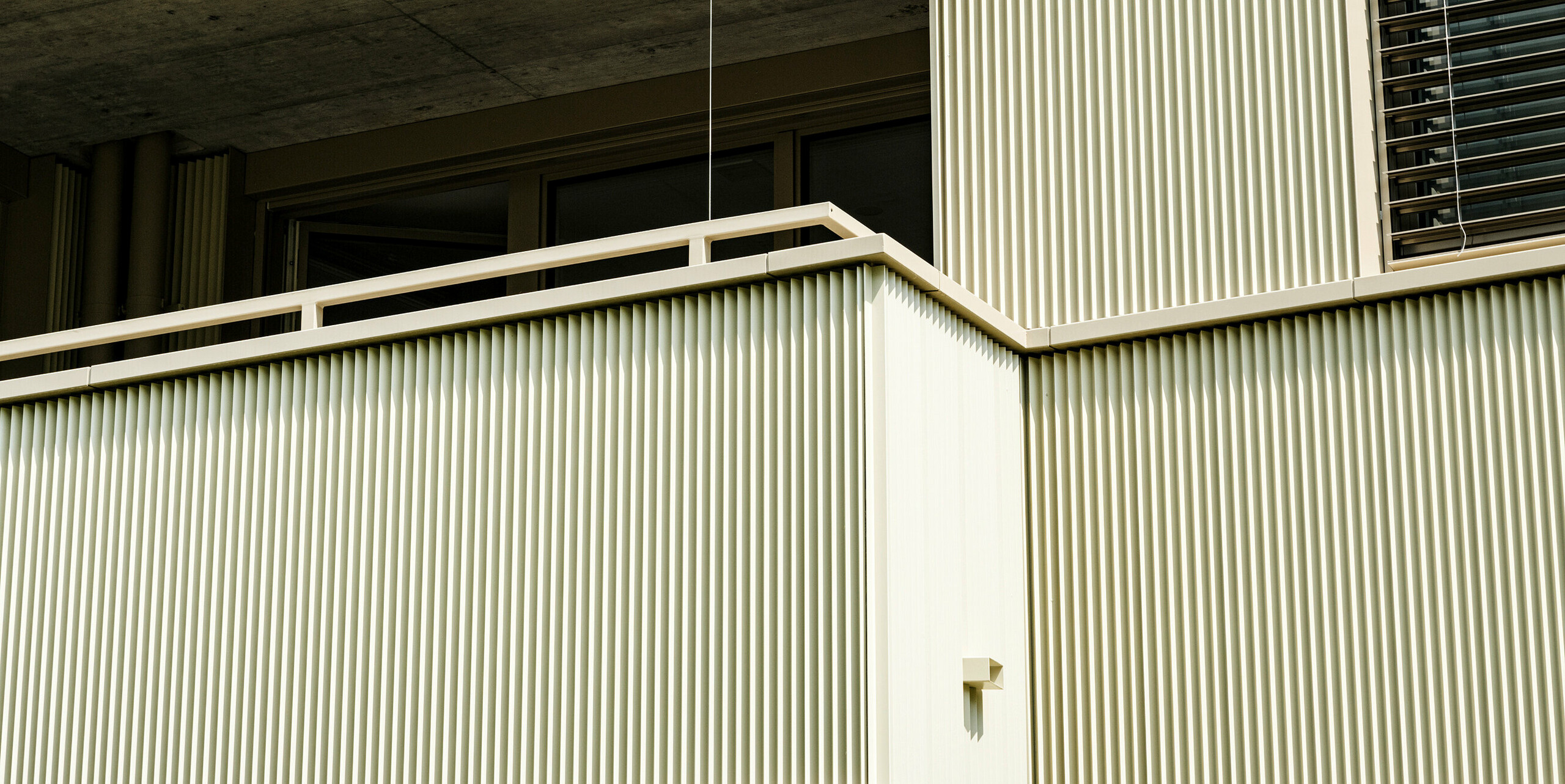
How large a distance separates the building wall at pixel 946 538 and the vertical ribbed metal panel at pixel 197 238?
7.97m

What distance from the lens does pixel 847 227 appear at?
22.6 feet

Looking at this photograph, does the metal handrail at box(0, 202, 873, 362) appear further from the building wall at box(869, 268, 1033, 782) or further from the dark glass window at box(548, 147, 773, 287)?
the dark glass window at box(548, 147, 773, 287)

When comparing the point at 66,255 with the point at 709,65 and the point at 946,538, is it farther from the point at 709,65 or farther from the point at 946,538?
the point at 946,538

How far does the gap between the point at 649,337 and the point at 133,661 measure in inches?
117

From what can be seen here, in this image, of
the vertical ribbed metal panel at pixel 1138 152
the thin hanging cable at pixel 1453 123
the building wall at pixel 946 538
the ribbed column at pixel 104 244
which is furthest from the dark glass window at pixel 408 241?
the thin hanging cable at pixel 1453 123

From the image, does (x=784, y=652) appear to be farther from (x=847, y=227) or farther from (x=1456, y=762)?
(x=1456, y=762)

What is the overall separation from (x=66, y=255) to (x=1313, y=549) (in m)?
10.7

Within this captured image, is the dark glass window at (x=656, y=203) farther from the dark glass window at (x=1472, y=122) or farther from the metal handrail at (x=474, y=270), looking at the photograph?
the dark glass window at (x=1472, y=122)

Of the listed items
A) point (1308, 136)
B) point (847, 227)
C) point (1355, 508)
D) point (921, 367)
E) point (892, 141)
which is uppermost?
point (892, 141)

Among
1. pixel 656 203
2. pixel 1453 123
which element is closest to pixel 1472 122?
pixel 1453 123

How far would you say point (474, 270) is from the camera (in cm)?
723

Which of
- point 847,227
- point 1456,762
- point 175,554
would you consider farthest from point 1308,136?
point 175,554

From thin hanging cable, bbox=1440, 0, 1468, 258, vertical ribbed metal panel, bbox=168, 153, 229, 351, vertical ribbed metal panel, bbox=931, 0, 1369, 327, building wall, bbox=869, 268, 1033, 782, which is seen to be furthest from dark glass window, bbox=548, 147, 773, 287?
thin hanging cable, bbox=1440, 0, 1468, 258

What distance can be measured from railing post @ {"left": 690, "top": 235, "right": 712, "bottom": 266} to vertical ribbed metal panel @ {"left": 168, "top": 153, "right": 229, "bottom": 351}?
726cm
